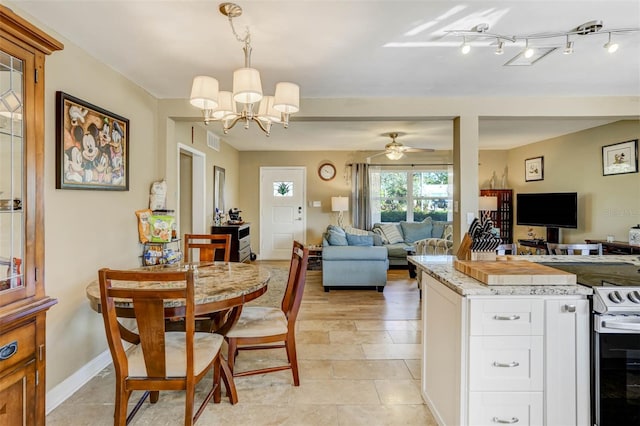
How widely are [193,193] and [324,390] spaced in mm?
3823

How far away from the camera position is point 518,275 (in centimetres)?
157

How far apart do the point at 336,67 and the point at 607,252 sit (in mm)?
4384

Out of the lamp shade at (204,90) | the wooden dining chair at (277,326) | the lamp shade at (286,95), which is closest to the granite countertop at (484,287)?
the wooden dining chair at (277,326)

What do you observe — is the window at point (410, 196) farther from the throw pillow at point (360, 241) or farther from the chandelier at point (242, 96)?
the chandelier at point (242, 96)

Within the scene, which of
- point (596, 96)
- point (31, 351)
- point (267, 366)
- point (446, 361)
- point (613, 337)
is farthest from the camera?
point (596, 96)

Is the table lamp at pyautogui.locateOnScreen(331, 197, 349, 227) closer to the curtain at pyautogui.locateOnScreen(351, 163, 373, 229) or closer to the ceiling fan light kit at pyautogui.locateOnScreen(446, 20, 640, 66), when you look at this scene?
the curtain at pyautogui.locateOnScreen(351, 163, 373, 229)

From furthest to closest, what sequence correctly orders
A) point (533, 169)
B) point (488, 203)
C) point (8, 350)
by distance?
1. point (488, 203)
2. point (533, 169)
3. point (8, 350)

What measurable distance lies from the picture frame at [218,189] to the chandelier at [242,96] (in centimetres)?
305

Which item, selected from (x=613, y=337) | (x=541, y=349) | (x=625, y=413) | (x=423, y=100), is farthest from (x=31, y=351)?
(x=423, y=100)

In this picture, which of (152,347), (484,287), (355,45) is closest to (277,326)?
(152,347)

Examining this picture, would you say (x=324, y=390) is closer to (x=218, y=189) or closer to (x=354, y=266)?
(x=354, y=266)

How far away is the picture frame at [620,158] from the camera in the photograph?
14.3 feet

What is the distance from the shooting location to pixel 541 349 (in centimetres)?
154

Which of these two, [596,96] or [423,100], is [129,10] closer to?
[423,100]
